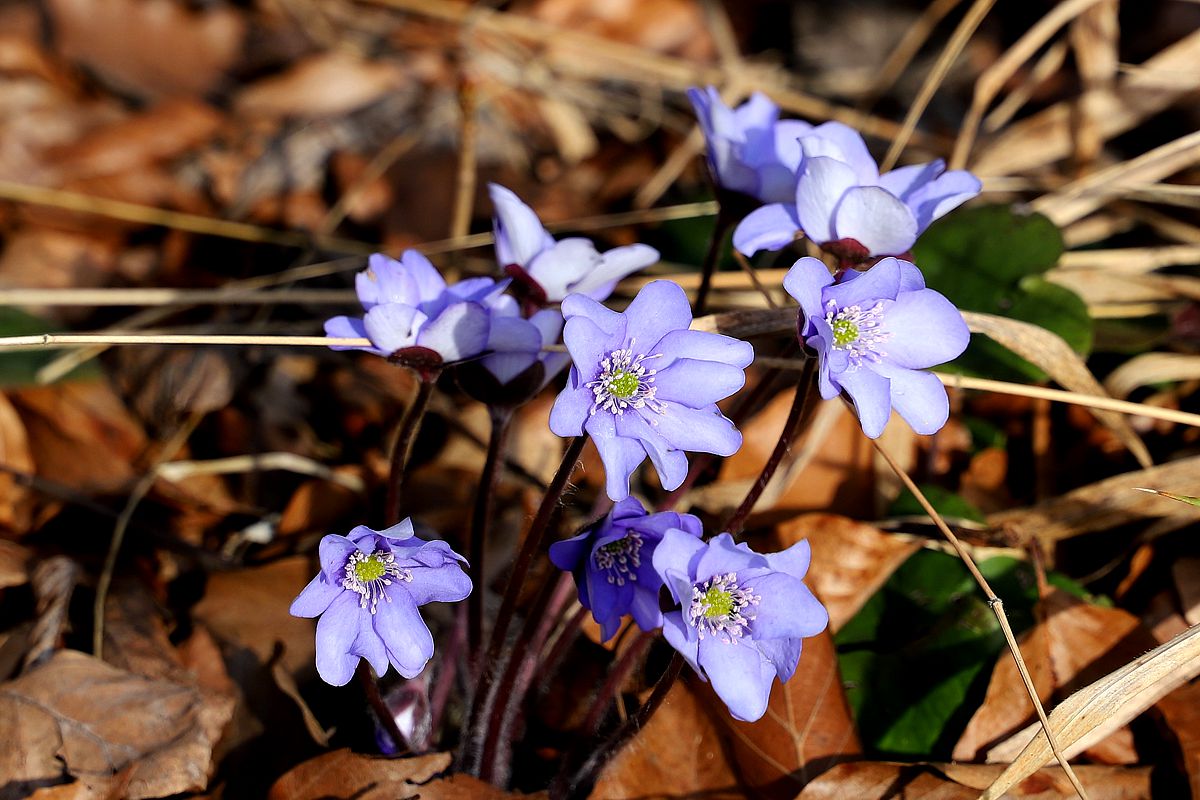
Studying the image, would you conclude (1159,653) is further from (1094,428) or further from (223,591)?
(223,591)

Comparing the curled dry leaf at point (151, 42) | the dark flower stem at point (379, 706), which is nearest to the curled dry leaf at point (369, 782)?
the dark flower stem at point (379, 706)

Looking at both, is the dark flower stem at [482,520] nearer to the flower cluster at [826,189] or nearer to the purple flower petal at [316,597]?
the purple flower petal at [316,597]

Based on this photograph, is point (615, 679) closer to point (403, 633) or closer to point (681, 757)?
point (681, 757)

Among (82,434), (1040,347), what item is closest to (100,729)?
(82,434)

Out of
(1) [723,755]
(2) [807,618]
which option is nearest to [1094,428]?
(1) [723,755]

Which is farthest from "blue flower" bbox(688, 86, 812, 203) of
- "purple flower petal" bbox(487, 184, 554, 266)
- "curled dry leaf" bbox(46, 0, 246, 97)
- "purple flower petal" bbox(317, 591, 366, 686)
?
"curled dry leaf" bbox(46, 0, 246, 97)

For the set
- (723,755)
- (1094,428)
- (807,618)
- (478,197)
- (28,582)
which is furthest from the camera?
(478,197)

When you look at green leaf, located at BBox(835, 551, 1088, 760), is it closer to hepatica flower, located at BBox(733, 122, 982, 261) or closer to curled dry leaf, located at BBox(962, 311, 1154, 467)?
curled dry leaf, located at BBox(962, 311, 1154, 467)
